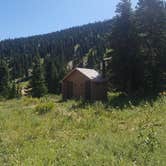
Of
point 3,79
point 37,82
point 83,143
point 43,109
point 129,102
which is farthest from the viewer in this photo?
point 3,79

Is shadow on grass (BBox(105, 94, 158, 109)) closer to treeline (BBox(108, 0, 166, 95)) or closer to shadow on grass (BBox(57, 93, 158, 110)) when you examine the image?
shadow on grass (BBox(57, 93, 158, 110))

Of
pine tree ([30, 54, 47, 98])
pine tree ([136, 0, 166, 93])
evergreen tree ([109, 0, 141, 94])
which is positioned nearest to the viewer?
pine tree ([136, 0, 166, 93])

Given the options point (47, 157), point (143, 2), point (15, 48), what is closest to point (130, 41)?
point (143, 2)

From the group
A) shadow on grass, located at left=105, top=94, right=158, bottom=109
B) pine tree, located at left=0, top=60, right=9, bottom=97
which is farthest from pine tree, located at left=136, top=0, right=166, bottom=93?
pine tree, located at left=0, top=60, right=9, bottom=97

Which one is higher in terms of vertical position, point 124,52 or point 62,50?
point 124,52

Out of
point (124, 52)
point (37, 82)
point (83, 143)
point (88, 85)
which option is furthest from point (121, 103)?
point (37, 82)

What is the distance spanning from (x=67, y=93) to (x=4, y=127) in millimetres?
21890

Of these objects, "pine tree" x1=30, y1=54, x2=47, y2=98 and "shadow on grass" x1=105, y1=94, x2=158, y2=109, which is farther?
"pine tree" x1=30, y1=54, x2=47, y2=98

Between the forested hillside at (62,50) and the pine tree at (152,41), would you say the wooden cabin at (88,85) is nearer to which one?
the pine tree at (152,41)

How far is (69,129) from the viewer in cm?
1372

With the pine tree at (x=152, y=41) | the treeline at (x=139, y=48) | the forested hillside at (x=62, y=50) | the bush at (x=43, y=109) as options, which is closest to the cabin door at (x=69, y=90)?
the treeline at (x=139, y=48)

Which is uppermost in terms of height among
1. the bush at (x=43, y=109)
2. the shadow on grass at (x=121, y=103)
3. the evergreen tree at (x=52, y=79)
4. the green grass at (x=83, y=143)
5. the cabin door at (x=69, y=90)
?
the green grass at (x=83, y=143)

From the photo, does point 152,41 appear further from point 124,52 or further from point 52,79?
point 52,79

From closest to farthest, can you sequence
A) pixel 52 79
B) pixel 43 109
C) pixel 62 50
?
1. pixel 43 109
2. pixel 52 79
3. pixel 62 50
